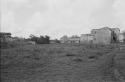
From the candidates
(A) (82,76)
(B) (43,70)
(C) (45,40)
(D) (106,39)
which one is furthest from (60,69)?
(D) (106,39)

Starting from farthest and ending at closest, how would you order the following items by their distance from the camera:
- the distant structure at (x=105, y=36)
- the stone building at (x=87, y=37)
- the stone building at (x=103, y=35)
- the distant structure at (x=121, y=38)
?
the stone building at (x=87, y=37) < the distant structure at (x=121, y=38) < the stone building at (x=103, y=35) < the distant structure at (x=105, y=36)

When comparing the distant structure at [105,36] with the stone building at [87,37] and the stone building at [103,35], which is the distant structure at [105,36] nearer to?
the stone building at [103,35]

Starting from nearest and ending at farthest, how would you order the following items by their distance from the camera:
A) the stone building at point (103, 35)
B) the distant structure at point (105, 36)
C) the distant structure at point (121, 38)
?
the distant structure at point (105, 36) < the stone building at point (103, 35) < the distant structure at point (121, 38)

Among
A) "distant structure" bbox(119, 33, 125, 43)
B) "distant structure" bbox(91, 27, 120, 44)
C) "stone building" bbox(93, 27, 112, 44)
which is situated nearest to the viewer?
"distant structure" bbox(91, 27, 120, 44)

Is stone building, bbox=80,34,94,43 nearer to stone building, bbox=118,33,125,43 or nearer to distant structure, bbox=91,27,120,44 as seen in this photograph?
distant structure, bbox=91,27,120,44

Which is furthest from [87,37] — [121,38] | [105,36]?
[105,36]

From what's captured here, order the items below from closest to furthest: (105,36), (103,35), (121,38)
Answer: (105,36), (103,35), (121,38)

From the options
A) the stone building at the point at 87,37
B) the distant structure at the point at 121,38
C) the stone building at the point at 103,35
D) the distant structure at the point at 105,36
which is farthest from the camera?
the stone building at the point at 87,37

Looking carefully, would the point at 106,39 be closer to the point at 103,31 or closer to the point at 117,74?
the point at 103,31

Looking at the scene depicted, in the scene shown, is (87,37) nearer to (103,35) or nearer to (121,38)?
(121,38)

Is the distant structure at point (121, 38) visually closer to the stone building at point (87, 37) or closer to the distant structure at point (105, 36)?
the distant structure at point (105, 36)

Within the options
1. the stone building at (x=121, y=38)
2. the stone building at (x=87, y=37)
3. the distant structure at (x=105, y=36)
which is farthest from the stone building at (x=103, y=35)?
the stone building at (x=121, y=38)

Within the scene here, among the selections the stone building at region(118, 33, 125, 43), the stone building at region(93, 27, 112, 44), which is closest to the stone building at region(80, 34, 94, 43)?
the stone building at region(93, 27, 112, 44)

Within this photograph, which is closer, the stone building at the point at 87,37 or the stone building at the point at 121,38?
the stone building at the point at 121,38
